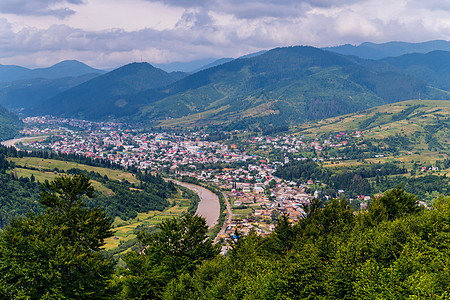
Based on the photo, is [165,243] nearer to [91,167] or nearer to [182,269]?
[182,269]

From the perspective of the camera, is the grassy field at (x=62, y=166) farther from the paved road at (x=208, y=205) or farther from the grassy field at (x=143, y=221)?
the grassy field at (x=143, y=221)

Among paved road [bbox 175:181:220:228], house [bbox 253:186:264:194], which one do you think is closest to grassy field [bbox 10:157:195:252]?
paved road [bbox 175:181:220:228]

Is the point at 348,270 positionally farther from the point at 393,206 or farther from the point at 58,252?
the point at 393,206

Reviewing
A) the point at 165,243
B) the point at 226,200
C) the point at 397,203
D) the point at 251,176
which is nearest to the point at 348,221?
the point at 397,203

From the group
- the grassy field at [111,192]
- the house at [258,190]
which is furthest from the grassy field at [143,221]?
the house at [258,190]

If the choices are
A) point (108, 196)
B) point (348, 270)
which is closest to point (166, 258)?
point (348, 270)

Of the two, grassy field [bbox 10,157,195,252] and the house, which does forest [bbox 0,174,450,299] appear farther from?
the house
